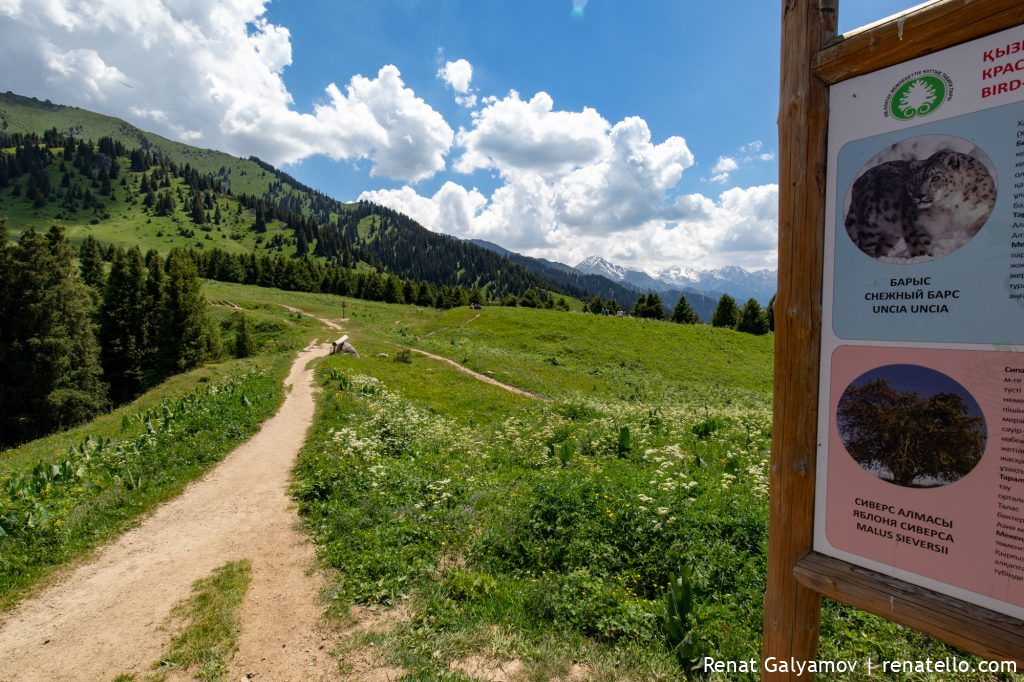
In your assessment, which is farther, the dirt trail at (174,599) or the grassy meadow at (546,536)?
the dirt trail at (174,599)

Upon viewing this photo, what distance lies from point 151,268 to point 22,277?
21.2 metres

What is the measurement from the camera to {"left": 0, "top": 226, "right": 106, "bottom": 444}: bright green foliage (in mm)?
36812

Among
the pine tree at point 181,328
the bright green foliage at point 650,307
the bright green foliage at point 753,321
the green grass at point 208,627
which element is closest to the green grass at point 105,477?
the green grass at point 208,627

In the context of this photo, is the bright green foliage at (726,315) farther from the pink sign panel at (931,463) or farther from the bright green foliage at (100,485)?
the pink sign panel at (931,463)

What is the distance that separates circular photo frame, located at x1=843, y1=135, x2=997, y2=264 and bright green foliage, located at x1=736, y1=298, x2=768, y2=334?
67.4 m

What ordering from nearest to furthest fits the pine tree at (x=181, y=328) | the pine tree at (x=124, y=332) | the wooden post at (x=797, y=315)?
the wooden post at (x=797, y=315) < the pine tree at (x=181, y=328) < the pine tree at (x=124, y=332)

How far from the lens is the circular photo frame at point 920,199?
2.79 metres

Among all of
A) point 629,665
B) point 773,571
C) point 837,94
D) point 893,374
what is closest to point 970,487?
point 893,374

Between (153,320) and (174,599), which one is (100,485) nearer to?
(174,599)

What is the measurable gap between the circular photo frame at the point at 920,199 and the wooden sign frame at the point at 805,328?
0.29 metres

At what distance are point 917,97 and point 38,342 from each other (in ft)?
174

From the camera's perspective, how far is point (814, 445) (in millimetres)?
3555

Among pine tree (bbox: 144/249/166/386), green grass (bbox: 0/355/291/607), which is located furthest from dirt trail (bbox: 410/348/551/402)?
pine tree (bbox: 144/249/166/386)

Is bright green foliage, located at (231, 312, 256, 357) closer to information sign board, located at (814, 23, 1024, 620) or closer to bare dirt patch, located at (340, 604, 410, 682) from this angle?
bare dirt patch, located at (340, 604, 410, 682)
